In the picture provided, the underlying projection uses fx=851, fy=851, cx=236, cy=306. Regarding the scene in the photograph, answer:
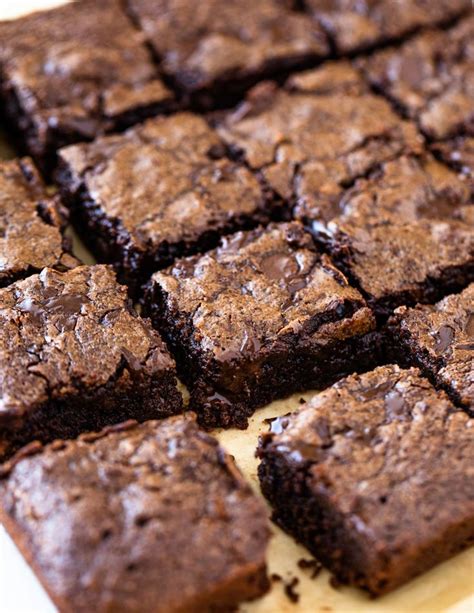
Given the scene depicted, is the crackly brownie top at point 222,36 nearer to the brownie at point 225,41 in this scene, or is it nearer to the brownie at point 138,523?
the brownie at point 225,41

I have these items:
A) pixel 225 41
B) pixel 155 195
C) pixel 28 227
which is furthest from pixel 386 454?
pixel 225 41

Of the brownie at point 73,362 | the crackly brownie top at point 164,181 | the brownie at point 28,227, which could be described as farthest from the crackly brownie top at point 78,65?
the brownie at point 73,362

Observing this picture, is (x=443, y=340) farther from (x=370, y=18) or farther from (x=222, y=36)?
(x=370, y=18)

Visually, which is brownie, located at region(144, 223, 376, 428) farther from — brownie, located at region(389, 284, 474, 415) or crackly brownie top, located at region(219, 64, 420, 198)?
crackly brownie top, located at region(219, 64, 420, 198)

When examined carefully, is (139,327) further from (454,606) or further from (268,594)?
(454,606)

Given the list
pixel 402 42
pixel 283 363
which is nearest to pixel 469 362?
pixel 283 363

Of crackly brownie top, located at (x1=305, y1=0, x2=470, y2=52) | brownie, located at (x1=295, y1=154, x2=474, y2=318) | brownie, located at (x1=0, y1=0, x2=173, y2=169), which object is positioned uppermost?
brownie, located at (x1=0, y1=0, x2=173, y2=169)

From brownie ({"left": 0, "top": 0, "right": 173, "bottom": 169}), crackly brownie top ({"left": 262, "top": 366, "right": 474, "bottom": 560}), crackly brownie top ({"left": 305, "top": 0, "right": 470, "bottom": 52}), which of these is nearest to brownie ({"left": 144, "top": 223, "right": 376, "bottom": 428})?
crackly brownie top ({"left": 262, "top": 366, "right": 474, "bottom": 560})
